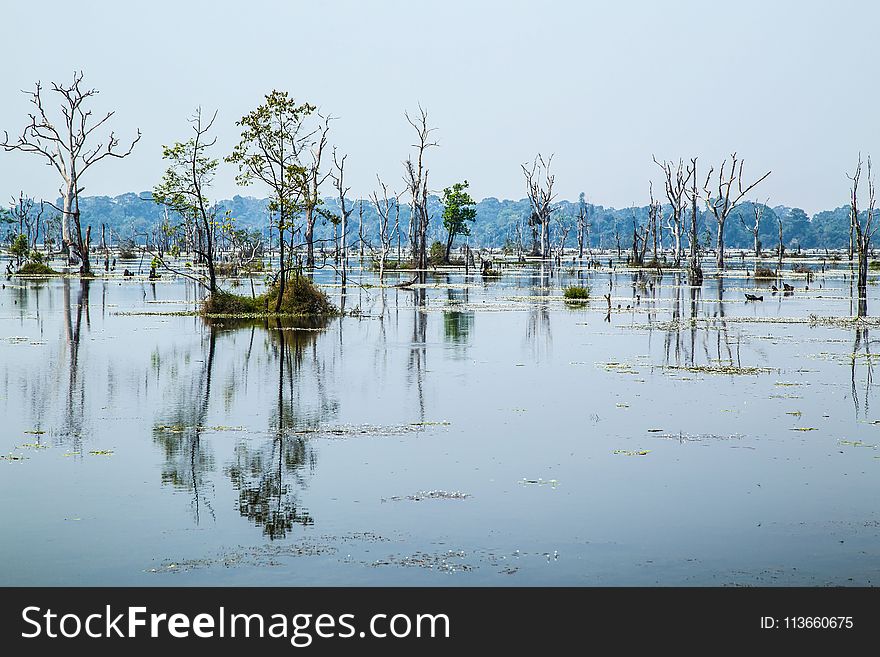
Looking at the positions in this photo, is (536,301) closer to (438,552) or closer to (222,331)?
(222,331)

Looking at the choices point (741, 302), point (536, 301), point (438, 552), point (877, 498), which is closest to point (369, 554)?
point (438, 552)

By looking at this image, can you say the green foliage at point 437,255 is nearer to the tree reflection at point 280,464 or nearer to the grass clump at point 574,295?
the grass clump at point 574,295

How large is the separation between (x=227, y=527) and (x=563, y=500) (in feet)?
10.5

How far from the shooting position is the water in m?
8.39

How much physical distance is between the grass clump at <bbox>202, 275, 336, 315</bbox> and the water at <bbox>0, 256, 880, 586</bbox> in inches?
311

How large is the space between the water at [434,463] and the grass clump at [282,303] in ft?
25.9

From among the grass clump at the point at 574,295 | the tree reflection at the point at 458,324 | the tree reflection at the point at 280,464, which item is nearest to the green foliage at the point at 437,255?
the grass clump at the point at 574,295

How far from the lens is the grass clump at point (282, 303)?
3269cm

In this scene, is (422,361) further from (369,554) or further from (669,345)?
(369,554)

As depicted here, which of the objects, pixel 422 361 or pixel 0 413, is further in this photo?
pixel 422 361

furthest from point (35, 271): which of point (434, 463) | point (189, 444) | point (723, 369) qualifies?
point (434, 463)

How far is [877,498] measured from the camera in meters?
10.5
